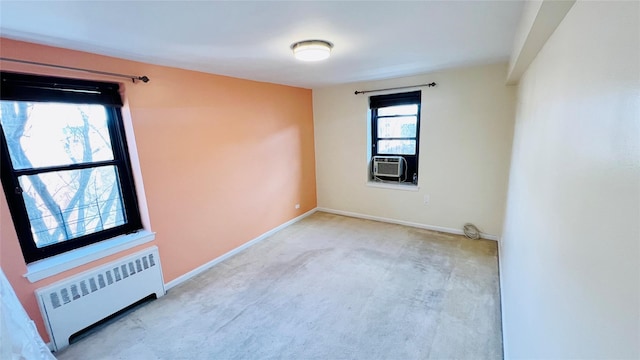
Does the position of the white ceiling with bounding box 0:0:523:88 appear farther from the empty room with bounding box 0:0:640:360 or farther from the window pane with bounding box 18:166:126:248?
the window pane with bounding box 18:166:126:248

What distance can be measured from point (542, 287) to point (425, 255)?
218 centimetres

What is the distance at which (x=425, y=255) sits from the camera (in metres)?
3.13

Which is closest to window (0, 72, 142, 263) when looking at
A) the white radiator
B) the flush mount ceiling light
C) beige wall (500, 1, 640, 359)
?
the white radiator

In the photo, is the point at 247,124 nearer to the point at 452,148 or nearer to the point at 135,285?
the point at 135,285

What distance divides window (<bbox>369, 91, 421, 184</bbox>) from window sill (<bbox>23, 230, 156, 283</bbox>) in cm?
327

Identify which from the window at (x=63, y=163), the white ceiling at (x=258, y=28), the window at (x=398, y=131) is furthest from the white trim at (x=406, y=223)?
the window at (x=63, y=163)

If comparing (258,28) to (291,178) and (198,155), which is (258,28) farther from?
(291,178)

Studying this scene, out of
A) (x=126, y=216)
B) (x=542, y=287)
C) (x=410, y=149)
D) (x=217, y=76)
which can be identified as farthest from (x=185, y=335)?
(x=410, y=149)

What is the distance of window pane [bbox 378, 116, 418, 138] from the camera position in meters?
3.87

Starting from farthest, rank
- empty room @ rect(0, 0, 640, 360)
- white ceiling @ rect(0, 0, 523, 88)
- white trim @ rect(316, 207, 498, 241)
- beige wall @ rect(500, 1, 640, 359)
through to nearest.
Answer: white trim @ rect(316, 207, 498, 241) → white ceiling @ rect(0, 0, 523, 88) → empty room @ rect(0, 0, 640, 360) → beige wall @ rect(500, 1, 640, 359)

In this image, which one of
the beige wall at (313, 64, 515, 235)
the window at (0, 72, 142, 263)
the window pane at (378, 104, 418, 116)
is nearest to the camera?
the window at (0, 72, 142, 263)

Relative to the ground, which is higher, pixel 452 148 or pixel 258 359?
pixel 452 148

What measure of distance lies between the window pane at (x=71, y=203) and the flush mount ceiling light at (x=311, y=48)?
1970mm

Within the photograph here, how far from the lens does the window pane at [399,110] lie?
3780 mm
